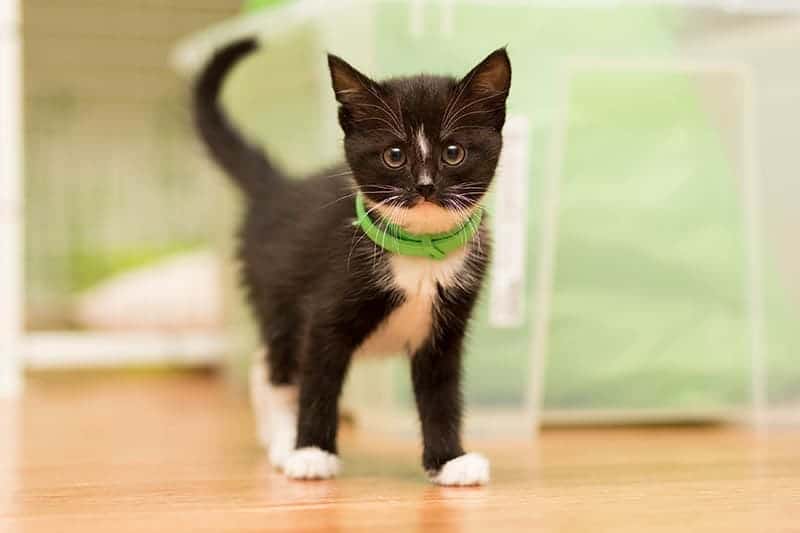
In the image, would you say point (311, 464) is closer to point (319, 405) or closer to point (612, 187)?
point (319, 405)

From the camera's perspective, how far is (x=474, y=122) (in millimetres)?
1471

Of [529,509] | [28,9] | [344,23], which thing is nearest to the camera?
[529,509]

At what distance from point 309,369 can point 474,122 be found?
1.37 feet

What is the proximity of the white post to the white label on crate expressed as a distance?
122 centimetres

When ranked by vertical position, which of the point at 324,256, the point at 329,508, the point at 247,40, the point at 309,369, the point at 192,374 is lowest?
the point at 192,374

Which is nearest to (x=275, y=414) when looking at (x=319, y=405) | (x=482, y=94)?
(x=319, y=405)

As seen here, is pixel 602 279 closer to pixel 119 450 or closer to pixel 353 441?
pixel 353 441

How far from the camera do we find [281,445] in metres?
1.72

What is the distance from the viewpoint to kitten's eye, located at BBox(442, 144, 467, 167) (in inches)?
56.7

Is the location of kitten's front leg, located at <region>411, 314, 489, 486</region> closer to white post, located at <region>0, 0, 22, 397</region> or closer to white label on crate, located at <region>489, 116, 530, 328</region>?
white label on crate, located at <region>489, 116, 530, 328</region>

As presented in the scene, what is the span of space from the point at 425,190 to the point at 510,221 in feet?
2.07

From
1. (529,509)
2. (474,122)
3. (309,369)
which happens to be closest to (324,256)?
(309,369)

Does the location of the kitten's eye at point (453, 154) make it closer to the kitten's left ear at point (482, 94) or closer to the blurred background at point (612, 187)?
the kitten's left ear at point (482, 94)

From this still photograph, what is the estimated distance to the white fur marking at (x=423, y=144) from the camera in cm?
143
